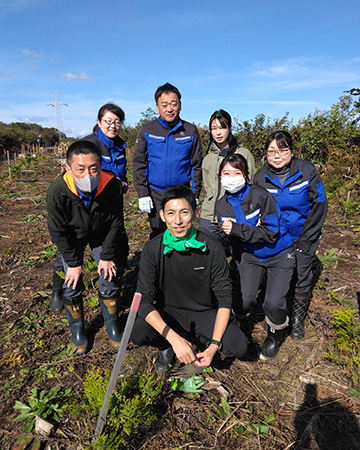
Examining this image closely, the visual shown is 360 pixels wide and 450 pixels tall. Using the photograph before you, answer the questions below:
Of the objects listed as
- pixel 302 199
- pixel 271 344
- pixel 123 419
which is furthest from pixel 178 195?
pixel 271 344

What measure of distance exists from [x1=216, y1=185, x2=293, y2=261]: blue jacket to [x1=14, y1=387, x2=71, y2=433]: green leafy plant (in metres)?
1.92

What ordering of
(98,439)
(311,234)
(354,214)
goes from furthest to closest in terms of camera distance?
(354,214) < (311,234) < (98,439)

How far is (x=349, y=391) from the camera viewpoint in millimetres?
2486

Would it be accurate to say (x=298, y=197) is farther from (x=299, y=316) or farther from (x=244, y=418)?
(x=244, y=418)

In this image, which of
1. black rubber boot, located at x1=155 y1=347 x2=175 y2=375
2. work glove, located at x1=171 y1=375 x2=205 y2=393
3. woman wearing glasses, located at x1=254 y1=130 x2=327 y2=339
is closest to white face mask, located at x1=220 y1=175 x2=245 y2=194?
woman wearing glasses, located at x1=254 y1=130 x2=327 y2=339

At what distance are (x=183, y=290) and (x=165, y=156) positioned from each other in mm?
1603

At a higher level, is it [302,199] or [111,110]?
[111,110]

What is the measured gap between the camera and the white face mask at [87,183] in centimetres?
249

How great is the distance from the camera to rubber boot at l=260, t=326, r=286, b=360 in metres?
2.88

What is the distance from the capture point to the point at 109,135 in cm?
342

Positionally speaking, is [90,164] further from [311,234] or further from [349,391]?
[349,391]

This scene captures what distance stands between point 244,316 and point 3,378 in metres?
2.30

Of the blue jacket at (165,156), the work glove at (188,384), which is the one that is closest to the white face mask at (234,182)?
the blue jacket at (165,156)

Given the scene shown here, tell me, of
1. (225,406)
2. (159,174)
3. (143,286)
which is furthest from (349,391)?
(159,174)
